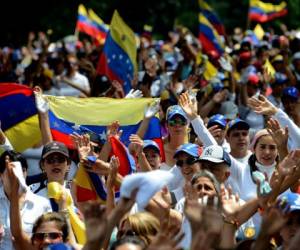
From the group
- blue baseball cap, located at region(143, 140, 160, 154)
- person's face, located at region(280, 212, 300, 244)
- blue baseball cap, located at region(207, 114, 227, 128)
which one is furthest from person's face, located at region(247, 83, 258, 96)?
person's face, located at region(280, 212, 300, 244)

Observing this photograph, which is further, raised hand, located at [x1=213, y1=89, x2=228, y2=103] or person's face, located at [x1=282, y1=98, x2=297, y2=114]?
raised hand, located at [x1=213, y1=89, x2=228, y2=103]

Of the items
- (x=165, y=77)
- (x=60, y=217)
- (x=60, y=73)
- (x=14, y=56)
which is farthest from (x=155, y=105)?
(x=14, y=56)

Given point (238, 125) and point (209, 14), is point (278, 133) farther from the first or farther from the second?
point (209, 14)

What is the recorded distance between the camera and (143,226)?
7.70 metres

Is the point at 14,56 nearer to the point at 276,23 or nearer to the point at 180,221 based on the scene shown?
the point at 276,23

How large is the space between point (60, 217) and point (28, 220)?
957mm

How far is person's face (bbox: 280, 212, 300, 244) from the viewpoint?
7754 mm

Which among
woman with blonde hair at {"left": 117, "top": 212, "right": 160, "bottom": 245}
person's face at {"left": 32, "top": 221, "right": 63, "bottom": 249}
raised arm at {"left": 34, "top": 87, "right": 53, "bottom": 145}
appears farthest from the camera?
raised arm at {"left": 34, "top": 87, "right": 53, "bottom": 145}

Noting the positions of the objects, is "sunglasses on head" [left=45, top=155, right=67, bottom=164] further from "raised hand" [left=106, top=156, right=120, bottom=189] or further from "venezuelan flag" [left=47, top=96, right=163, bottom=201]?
"venezuelan flag" [left=47, top=96, right=163, bottom=201]

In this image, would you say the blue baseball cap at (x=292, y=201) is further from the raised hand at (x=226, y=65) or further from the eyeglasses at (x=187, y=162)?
the raised hand at (x=226, y=65)

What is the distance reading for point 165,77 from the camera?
16844 mm

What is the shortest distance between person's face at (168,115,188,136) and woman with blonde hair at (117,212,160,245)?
358cm

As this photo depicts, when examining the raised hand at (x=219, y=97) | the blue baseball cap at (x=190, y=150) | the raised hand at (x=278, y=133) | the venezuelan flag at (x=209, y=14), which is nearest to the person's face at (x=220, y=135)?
the blue baseball cap at (x=190, y=150)

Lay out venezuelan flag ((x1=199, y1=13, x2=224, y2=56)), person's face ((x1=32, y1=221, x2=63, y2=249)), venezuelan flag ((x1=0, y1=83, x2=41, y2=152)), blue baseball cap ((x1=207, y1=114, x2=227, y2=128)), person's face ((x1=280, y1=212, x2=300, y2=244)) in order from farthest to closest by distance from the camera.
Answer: venezuelan flag ((x1=199, y1=13, x2=224, y2=56)) < venezuelan flag ((x1=0, y1=83, x2=41, y2=152)) < blue baseball cap ((x1=207, y1=114, x2=227, y2=128)) < person's face ((x1=32, y1=221, x2=63, y2=249)) < person's face ((x1=280, y1=212, x2=300, y2=244))
